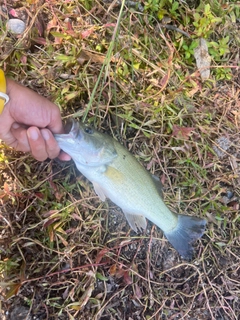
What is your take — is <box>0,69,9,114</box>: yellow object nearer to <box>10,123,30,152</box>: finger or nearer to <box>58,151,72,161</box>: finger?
Result: <box>10,123,30,152</box>: finger

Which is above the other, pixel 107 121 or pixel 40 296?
pixel 107 121

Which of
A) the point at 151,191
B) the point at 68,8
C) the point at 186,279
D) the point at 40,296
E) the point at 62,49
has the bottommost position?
the point at 186,279

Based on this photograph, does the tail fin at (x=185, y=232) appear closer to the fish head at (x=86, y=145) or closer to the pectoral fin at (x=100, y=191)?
the pectoral fin at (x=100, y=191)

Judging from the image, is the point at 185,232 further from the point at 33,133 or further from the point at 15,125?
the point at 15,125

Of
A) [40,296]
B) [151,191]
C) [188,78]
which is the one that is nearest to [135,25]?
[188,78]

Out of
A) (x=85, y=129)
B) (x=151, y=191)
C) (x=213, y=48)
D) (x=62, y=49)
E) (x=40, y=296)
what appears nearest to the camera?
(x=85, y=129)

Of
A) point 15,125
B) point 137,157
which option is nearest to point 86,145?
point 15,125

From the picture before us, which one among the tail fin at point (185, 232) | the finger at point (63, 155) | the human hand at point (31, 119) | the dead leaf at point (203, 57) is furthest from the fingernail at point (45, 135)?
the dead leaf at point (203, 57)

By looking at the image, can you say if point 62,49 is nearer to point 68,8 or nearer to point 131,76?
point 68,8

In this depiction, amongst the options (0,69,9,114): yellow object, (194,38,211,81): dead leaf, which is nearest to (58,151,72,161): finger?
(0,69,9,114): yellow object
